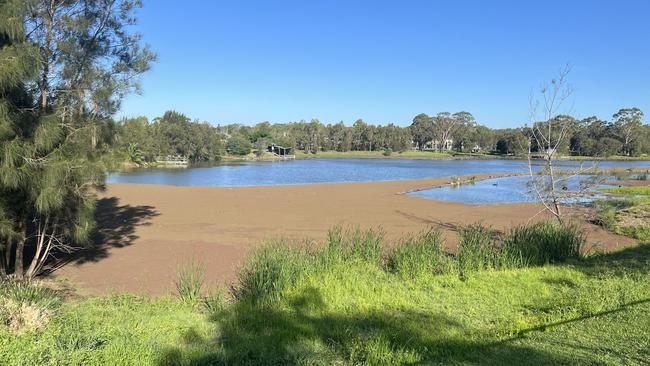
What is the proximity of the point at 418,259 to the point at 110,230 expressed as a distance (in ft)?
35.6

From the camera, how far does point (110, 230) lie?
1496 cm

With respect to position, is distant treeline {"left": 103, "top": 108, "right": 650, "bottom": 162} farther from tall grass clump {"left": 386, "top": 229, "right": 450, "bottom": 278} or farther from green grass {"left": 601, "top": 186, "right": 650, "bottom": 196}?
tall grass clump {"left": 386, "top": 229, "right": 450, "bottom": 278}

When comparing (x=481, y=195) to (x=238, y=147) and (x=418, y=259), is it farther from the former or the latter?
(x=238, y=147)

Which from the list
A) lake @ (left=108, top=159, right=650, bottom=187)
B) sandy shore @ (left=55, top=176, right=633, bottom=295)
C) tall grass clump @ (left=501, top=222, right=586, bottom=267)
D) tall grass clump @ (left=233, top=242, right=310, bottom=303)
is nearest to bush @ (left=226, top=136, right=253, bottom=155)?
lake @ (left=108, top=159, right=650, bottom=187)

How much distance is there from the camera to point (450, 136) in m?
138

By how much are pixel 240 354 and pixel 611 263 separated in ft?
22.3

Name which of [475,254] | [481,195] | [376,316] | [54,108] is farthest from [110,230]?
[481,195]

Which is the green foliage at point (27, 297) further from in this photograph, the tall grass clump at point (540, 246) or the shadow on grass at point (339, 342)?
the tall grass clump at point (540, 246)

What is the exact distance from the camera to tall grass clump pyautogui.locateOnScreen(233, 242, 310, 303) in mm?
6188

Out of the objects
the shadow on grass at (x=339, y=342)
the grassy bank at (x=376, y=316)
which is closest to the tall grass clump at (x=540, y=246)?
the grassy bank at (x=376, y=316)

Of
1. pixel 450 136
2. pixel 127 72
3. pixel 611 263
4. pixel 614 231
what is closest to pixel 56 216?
pixel 127 72

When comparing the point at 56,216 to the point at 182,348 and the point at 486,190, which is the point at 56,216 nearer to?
the point at 182,348

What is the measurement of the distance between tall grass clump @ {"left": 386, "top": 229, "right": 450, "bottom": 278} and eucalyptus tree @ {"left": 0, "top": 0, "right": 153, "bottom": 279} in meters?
5.09

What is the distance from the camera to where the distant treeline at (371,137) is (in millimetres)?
86312
